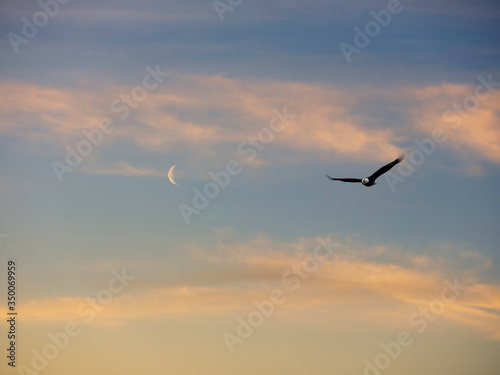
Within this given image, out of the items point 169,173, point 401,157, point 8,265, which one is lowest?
point 401,157

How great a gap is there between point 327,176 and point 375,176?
12.7ft

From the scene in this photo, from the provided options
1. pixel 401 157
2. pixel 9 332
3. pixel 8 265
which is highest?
pixel 8 265

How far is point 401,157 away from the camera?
62469mm

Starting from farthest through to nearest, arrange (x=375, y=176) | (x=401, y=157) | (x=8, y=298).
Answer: (x=8, y=298) → (x=375, y=176) → (x=401, y=157)

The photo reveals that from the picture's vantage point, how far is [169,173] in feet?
319

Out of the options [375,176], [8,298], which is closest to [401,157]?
[375,176]

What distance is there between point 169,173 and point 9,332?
28090 mm

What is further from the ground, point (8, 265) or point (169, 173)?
point (169, 173)

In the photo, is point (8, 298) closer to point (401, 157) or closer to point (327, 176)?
Answer: point (327, 176)

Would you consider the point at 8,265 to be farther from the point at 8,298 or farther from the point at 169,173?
the point at 169,173

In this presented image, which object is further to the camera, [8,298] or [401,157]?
[8,298]

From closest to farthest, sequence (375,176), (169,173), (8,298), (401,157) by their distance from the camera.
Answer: (401,157), (375,176), (8,298), (169,173)

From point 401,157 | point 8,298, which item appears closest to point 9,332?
point 8,298

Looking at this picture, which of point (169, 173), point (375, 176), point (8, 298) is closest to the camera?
point (375, 176)
